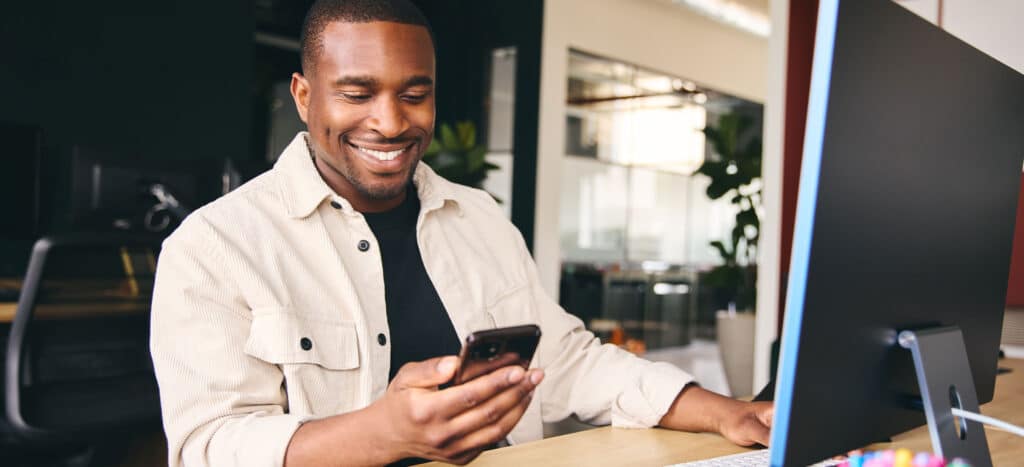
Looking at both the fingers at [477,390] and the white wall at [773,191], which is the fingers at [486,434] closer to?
the fingers at [477,390]

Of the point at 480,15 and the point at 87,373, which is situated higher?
the point at 480,15

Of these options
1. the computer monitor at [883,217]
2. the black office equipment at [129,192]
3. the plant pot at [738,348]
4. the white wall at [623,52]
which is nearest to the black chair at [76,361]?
the black office equipment at [129,192]

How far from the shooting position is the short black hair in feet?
4.25

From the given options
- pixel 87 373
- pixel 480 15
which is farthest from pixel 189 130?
pixel 87 373

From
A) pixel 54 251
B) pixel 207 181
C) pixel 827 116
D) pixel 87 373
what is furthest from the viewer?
pixel 207 181

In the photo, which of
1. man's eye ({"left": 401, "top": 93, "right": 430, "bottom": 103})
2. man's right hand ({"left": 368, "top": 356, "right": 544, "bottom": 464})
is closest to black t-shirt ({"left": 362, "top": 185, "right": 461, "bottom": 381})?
man's eye ({"left": 401, "top": 93, "right": 430, "bottom": 103})

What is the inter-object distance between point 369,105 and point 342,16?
0.14 meters

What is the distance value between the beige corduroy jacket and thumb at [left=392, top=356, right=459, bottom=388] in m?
0.15

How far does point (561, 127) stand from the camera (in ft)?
24.5

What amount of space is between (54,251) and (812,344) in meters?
1.80

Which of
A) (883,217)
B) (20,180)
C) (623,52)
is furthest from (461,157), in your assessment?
(883,217)

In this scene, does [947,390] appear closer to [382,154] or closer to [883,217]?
[883,217]

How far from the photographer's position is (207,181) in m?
2.89

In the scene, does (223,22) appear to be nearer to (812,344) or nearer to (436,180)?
(436,180)
